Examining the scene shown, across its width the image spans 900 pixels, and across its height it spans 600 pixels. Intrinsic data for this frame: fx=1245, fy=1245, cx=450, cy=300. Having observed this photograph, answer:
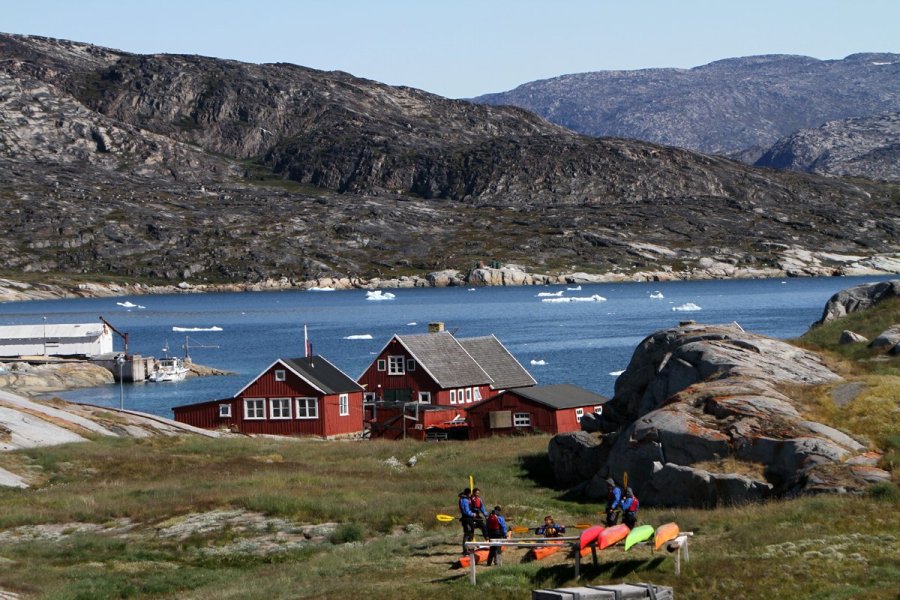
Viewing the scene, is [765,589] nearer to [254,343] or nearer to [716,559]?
[716,559]

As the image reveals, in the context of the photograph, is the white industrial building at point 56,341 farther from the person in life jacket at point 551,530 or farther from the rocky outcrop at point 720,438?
the person in life jacket at point 551,530

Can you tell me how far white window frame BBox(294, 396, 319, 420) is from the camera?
73062 mm

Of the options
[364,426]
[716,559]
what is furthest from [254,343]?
[716,559]

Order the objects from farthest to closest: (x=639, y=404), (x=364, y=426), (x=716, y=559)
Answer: (x=364, y=426) → (x=639, y=404) → (x=716, y=559)

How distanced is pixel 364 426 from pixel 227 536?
40621 millimetres

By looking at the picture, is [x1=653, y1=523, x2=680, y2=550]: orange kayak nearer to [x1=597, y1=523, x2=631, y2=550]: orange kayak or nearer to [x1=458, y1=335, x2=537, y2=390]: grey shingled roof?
[x1=597, y1=523, x2=631, y2=550]: orange kayak

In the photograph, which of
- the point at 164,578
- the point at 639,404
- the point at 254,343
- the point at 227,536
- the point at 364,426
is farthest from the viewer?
the point at 254,343

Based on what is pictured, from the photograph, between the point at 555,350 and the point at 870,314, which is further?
the point at 555,350

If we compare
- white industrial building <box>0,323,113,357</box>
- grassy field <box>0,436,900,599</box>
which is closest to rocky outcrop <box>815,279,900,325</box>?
grassy field <box>0,436,900,599</box>

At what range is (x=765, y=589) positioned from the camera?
25.0 m

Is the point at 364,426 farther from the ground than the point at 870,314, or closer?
closer

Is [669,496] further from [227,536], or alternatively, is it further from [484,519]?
[227,536]

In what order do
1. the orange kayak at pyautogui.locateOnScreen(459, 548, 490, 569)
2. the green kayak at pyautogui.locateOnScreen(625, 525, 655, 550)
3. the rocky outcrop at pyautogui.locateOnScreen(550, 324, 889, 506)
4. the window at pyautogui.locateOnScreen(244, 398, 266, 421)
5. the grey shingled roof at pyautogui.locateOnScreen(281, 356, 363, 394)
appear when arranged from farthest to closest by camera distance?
the window at pyautogui.locateOnScreen(244, 398, 266, 421) < the grey shingled roof at pyautogui.locateOnScreen(281, 356, 363, 394) < the rocky outcrop at pyautogui.locateOnScreen(550, 324, 889, 506) < the orange kayak at pyautogui.locateOnScreen(459, 548, 490, 569) < the green kayak at pyautogui.locateOnScreen(625, 525, 655, 550)

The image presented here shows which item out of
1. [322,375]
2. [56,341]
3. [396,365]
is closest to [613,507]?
[322,375]
